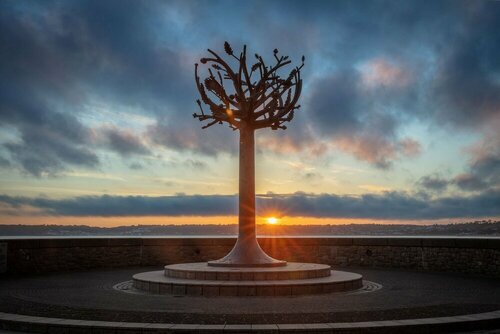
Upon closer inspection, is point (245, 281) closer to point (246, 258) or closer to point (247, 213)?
point (246, 258)

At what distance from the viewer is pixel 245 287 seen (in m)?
11.8

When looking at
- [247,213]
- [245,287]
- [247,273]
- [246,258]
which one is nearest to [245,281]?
[247,273]

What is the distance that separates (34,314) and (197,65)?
959 centimetres

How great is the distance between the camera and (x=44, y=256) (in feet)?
57.1

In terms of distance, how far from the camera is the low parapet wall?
16.5 meters

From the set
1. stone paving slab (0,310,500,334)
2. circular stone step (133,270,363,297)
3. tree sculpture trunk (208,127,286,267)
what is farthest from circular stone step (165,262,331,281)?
stone paving slab (0,310,500,334)

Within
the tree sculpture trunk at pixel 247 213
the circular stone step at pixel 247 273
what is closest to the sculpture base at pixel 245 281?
the circular stone step at pixel 247 273

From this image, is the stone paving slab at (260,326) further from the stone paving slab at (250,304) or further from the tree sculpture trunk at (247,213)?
the tree sculpture trunk at (247,213)

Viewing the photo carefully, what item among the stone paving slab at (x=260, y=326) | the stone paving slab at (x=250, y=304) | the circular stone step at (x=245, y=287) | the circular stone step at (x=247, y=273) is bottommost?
the stone paving slab at (x=260, y=326)

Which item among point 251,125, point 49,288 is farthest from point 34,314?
point 251,125

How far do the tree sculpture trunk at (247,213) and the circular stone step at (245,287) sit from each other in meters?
2.02

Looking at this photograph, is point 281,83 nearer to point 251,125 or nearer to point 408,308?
point 251,125

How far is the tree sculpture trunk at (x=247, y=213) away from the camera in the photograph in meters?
14.7

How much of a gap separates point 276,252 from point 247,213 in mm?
5122
